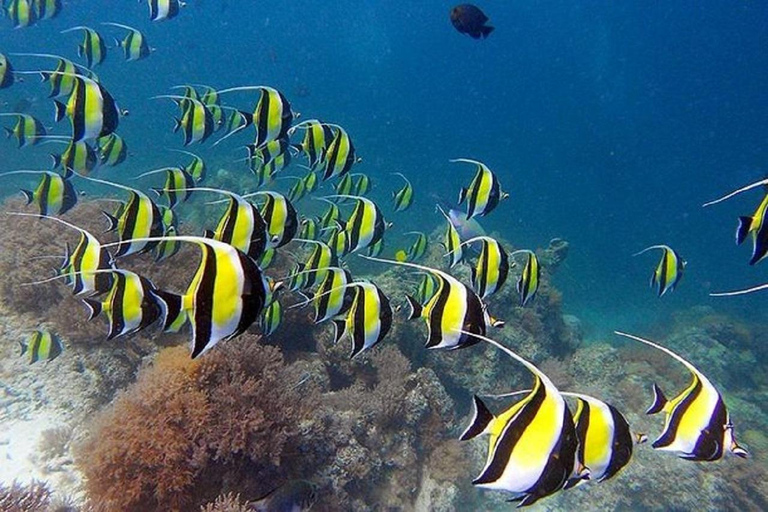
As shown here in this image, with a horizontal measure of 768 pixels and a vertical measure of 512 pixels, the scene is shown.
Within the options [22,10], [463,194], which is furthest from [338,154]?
[22,10]

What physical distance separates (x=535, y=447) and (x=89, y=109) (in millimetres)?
3708

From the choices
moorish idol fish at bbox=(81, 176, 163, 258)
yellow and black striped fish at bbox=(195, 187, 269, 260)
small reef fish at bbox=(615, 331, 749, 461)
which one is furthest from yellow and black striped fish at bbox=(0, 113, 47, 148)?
small reef fish at bbox=(615, 331, 749, 461)

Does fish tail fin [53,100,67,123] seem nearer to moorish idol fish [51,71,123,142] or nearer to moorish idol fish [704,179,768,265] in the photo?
moorish idol fish [51,71,123,142]

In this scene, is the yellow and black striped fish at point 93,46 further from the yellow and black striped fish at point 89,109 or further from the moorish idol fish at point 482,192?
the moorish idol fish at point 482,192

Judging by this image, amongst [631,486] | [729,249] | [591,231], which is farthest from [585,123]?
[631,486]

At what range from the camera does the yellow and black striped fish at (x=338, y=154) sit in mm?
4402

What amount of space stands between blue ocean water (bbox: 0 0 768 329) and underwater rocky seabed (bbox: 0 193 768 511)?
1405 centimetres

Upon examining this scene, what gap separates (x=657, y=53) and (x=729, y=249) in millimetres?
89090

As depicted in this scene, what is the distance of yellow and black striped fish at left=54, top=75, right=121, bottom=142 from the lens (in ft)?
12.0

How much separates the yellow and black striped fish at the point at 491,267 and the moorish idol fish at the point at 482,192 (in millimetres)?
808

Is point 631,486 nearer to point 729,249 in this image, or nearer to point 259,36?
point 729,249

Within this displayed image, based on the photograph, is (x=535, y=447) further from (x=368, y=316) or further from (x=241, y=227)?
(x=241, y=227)

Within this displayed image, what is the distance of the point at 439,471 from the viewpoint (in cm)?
616

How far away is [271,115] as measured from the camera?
382 cm
